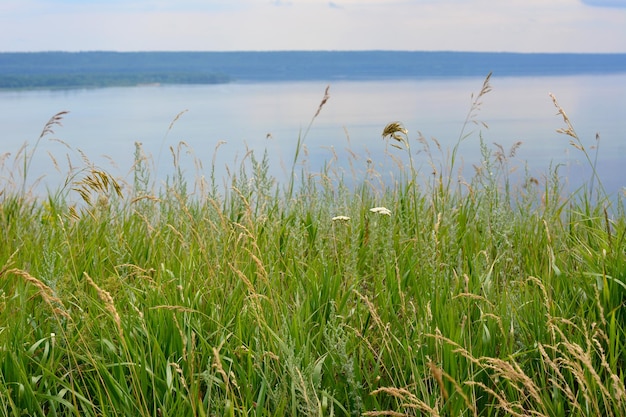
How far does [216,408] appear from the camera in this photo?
277cm

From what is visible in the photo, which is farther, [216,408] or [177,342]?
[177,342]

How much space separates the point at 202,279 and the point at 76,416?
0.89 m

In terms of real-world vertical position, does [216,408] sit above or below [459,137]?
below

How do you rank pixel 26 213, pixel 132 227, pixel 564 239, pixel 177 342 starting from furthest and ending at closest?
pixel 26 213 → pixel 132 227 → pixel 564 239 → pixel 177 342

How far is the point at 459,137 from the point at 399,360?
191 centimetres

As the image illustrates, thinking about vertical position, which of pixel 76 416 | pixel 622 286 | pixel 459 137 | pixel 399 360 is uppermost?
pixel 459 137

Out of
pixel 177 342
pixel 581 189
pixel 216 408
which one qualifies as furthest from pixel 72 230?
pixel 581 189

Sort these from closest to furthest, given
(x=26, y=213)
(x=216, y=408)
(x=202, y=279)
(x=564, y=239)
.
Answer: (x=216, y=408) < (x=202, y=279) < (x=564, y=239) < (x=26, y=213)

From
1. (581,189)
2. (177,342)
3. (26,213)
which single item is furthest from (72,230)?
(581,189)

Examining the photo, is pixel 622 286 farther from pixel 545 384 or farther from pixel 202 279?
pixel 202 279

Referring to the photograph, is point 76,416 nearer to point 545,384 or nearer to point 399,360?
point 399,360

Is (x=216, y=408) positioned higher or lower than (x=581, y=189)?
lower

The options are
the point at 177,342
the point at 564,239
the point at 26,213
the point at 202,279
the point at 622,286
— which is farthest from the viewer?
the point at 26,213

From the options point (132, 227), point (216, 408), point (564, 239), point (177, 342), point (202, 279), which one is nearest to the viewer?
point (216, 408)
